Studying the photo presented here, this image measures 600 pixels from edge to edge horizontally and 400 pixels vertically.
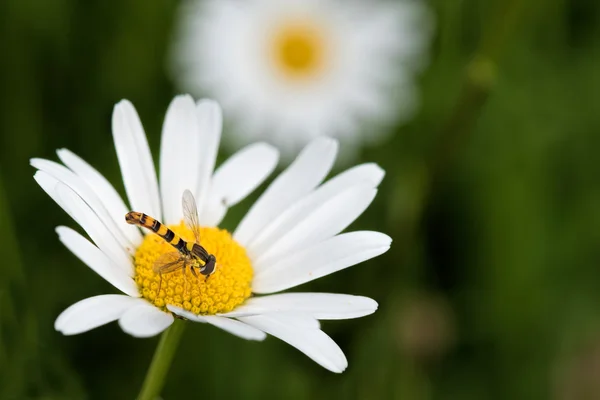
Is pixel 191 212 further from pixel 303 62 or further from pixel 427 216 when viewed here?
pixel 303 62

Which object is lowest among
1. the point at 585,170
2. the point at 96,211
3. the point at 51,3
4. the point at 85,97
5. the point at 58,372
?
the point at 58,372

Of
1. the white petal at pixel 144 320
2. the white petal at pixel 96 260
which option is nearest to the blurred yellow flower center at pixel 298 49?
the white petal at pixel 96 260

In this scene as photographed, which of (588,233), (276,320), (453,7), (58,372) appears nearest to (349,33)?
(453,7)

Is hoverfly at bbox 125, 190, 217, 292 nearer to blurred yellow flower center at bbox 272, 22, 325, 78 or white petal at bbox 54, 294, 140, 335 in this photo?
white petal at bbox 54, 294, 140, 335

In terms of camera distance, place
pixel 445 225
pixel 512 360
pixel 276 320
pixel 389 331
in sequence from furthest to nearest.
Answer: pixel 445 225
pixel 512 360
pixel 389 331
pixel 276 320

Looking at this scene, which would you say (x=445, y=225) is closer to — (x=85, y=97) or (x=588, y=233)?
(x=588, y=233)

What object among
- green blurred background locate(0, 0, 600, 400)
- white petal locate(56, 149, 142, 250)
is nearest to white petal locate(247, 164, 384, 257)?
white petal locate(56, 149, 142, 250)

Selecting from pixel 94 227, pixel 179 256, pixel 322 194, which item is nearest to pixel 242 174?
pixel 322 194
